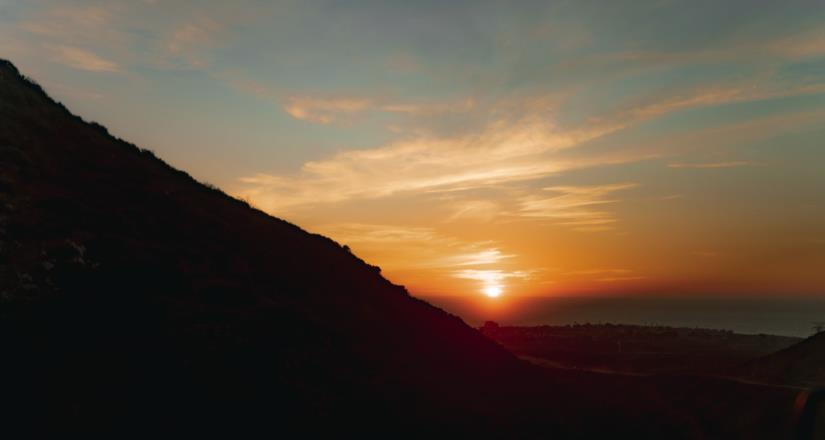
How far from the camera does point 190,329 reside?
1839cm

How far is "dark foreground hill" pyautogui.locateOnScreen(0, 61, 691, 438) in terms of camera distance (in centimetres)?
1492

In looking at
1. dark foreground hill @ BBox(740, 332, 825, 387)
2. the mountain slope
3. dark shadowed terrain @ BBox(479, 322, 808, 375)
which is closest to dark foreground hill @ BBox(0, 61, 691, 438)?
the mountain slope

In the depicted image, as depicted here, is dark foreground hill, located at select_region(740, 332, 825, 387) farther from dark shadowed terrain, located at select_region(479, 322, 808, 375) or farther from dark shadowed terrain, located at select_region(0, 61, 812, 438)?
dark shadowed terrain, located at select_region(0, 61, 812, 438)

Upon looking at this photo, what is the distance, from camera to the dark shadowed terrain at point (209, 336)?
15.1 m

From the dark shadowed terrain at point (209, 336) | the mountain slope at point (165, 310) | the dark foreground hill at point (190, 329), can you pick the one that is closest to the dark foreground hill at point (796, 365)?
the dark shadowed terrain at point (209, 336)

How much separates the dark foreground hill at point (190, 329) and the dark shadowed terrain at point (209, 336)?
8cm

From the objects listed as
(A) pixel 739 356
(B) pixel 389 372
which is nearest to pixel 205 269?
(B) pixel 389 372

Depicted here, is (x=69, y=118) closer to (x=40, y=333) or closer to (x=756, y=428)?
(x=40, y=333)

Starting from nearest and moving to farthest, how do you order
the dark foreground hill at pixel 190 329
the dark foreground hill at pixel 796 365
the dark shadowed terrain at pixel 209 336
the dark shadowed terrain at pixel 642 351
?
1. the dark foreground hill at pixel 190 329
2. the dark shadowed terrain at pixel 209 336
3. the dark foreground hill at pixel 796 365
4. the dark shadowed terrain at pixel 642 351

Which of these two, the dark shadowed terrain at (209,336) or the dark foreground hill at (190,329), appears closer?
the dark foreground hill at (190,329)

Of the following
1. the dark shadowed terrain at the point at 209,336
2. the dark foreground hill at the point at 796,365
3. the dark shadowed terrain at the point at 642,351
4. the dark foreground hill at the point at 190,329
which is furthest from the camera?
the dark shadowed terrain at the point at 642,351

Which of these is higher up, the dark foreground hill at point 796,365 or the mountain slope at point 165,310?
the mountain slope at point 165,310

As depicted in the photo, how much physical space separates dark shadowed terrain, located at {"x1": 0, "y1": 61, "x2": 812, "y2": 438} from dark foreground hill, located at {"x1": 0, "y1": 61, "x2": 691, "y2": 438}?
81 millimetres

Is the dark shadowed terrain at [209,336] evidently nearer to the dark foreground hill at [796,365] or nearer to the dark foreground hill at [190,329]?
the dark foreground hill at [190,329]
